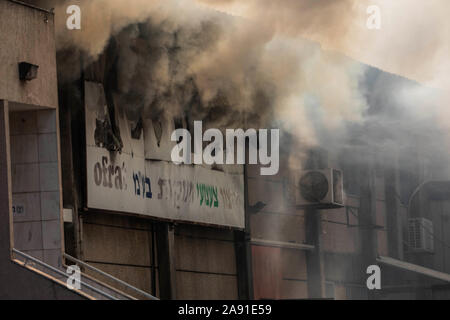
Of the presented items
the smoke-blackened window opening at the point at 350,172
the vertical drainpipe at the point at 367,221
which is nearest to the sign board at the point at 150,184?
the smoke-blackened window opening at the point at 350,172

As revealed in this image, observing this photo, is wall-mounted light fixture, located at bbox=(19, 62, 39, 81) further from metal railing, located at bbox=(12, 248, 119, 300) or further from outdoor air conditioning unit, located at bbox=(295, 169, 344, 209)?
outdoor air conditioning unit, located at bbox=(295, 169, 344, 209)

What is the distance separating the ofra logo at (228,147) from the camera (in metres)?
19.7

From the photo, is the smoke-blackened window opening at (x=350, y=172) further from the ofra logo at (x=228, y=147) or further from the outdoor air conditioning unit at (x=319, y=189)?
the ofra logo at (x=228, y=147)

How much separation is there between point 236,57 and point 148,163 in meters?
3.66

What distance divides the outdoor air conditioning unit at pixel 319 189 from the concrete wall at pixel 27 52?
9224 mm

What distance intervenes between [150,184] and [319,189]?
5.93 meters

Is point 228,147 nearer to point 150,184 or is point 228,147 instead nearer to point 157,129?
point 157,129

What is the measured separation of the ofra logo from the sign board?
0.77 ft

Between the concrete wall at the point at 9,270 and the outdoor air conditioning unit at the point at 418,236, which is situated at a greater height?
the concrete wall at the point at 9,270

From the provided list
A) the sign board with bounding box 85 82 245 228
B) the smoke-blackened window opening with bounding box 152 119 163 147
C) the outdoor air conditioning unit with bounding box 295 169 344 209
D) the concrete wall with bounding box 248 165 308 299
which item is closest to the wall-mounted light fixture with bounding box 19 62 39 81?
the sign board with bounding box 85 82 245 228

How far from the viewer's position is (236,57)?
20.9 m

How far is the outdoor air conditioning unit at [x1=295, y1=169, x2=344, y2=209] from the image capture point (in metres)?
23.2

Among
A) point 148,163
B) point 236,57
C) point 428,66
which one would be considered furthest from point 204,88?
point 428,66
